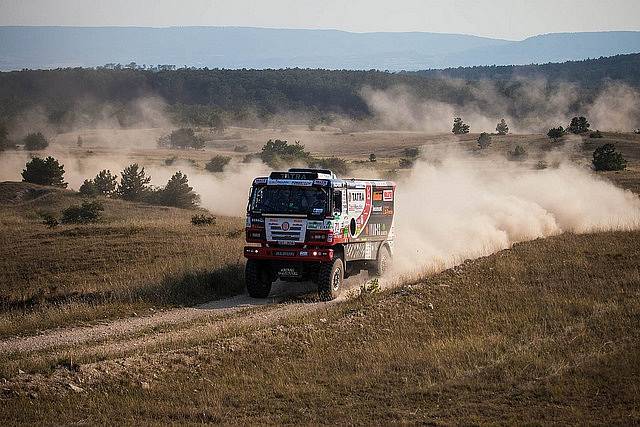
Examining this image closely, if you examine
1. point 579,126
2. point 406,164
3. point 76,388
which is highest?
point 579,126

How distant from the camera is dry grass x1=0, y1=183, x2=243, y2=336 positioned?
23.8m

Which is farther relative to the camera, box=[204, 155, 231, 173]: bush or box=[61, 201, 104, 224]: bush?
box=[204, 155, 231, 173]: bush

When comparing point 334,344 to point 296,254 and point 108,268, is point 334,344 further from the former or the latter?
point 108,268

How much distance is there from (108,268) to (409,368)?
1657 centimetres

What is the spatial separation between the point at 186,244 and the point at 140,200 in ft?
75.8

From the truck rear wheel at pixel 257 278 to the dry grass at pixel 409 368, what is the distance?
3.36 metres

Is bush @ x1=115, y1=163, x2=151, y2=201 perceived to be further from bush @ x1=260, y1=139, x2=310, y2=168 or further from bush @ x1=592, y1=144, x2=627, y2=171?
bush @ x1=592, y1=144, x2=627, y2=171

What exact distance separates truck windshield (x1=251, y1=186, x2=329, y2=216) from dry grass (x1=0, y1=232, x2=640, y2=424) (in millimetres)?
3140

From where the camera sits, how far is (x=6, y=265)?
31891mm

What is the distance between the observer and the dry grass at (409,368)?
14180 millimetres

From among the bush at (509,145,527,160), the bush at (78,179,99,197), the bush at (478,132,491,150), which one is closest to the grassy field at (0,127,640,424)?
the bush at (78,179,99,197)

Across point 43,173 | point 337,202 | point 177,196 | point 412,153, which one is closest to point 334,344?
point 337,202

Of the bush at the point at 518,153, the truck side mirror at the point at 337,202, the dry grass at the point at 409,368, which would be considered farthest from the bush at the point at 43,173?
the dry grass at the point at 409,368

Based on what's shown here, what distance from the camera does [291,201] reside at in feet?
81.7
